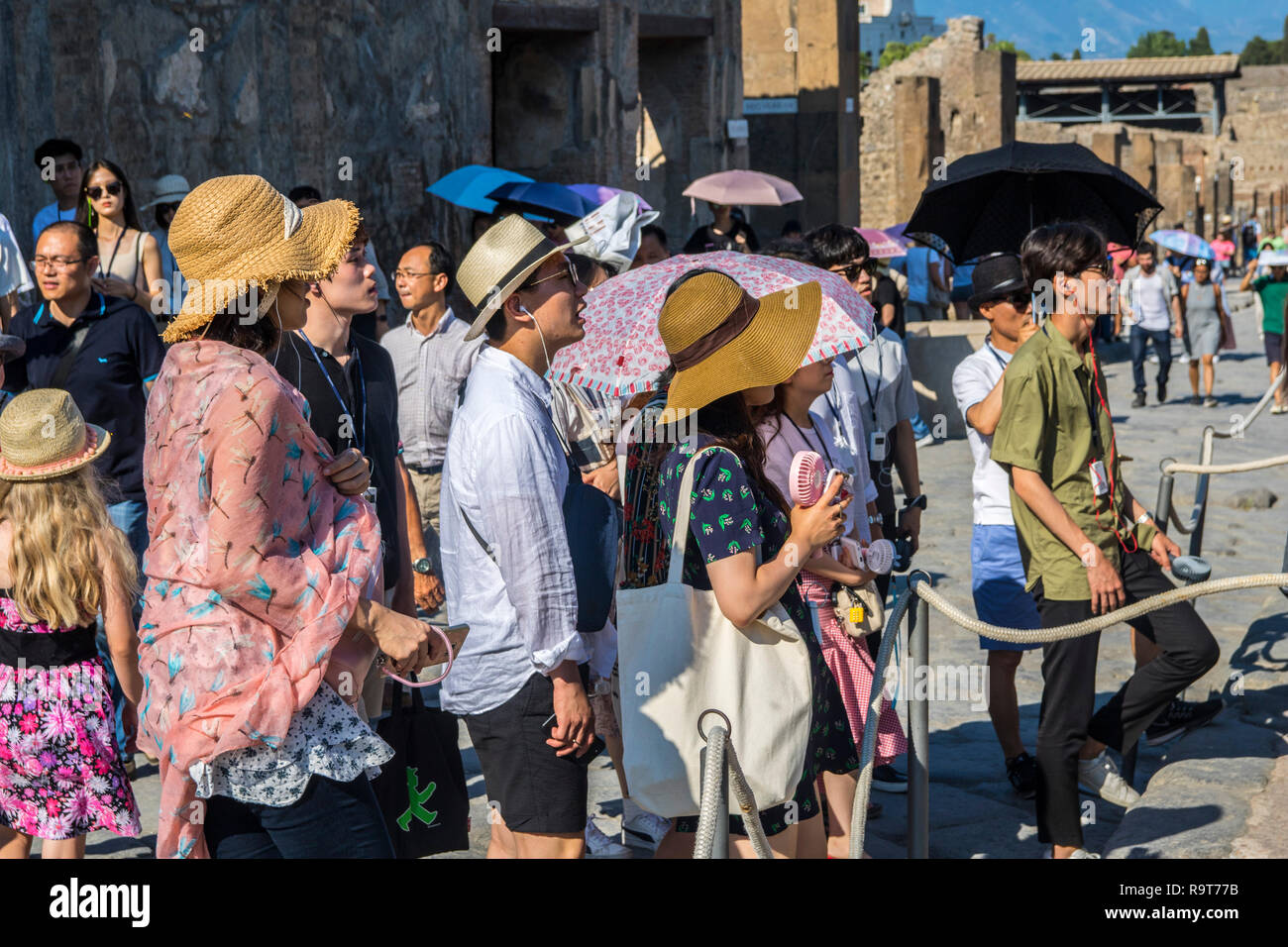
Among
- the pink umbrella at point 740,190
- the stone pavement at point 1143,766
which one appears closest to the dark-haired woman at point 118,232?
the stone pavement at point 1143,766

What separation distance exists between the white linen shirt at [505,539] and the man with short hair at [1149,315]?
569 inches

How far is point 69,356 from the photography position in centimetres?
554

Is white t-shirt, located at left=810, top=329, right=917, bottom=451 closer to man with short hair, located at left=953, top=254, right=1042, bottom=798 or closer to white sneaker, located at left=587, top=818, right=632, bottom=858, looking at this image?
man with short hair, located at left=953, top=254, right=1042, bottom=798

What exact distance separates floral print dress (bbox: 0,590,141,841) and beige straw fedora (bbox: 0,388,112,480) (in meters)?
0.36

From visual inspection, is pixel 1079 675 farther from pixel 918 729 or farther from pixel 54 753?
pixel 54 753

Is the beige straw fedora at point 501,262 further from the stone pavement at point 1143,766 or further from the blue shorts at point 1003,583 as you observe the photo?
A: the blue shorts at point 1003,583

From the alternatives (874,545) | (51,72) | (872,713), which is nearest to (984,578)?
(874,545)

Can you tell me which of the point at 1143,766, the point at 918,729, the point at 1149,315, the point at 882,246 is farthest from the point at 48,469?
the point at 1149,315

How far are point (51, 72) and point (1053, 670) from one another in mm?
6480

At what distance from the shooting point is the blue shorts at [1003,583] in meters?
5.36

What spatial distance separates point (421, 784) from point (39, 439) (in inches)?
53.2

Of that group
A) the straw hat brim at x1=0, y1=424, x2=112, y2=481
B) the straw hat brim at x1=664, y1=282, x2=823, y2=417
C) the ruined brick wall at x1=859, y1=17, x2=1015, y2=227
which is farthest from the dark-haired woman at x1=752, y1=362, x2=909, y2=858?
the ruined brick wall at x1=859, y1=17, x2=1015, y2=227

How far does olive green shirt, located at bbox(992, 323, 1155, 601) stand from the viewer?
4418 millimetres
